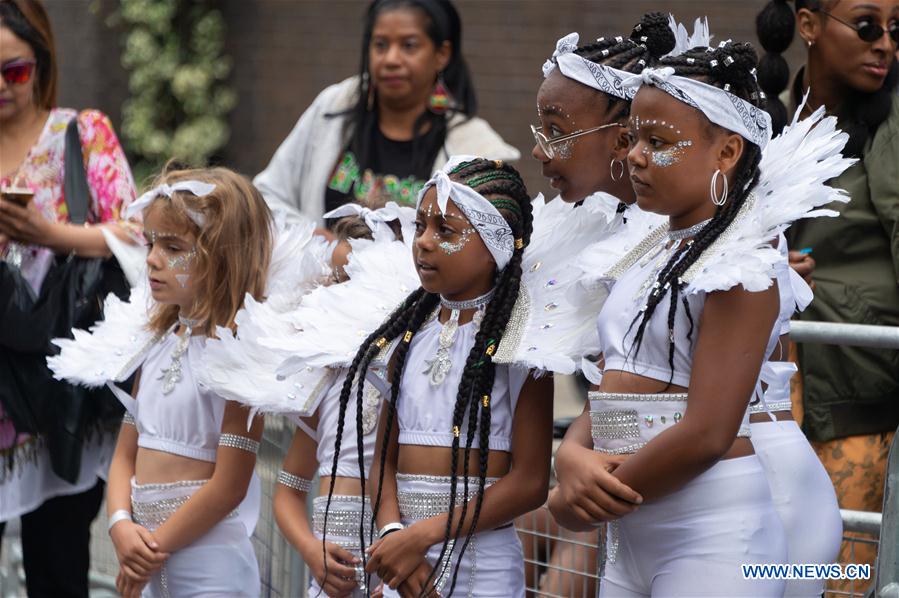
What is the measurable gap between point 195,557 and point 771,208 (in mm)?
2147

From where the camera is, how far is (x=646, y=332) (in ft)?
9.83

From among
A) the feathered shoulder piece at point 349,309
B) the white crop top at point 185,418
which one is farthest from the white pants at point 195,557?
the feathered shoulder piece at point 349,309

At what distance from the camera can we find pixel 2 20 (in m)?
4.92

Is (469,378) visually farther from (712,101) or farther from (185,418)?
(185,418)

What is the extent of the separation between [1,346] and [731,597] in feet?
9.84

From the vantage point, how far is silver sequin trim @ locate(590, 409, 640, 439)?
9.86 feet

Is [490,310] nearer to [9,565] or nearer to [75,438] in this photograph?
[75,438]

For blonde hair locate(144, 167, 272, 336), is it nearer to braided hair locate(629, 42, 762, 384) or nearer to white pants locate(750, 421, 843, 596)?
braided hair locate(629, 42, 762, 384)

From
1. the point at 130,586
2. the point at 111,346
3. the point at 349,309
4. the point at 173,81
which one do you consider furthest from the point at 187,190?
the point at 173,81

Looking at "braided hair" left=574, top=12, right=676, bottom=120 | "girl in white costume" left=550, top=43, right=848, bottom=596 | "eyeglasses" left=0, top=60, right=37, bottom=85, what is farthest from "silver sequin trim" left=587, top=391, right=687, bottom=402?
"eyeglasses" left=0, top=60, right=37, bottom=85

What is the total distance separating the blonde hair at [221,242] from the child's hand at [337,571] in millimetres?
870

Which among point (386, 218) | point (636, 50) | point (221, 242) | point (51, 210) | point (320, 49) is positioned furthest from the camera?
point (320, 49)

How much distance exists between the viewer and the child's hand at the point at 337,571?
363 cm

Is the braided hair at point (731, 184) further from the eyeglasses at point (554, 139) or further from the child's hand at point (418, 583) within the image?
the child's hand at point (418, 583)
